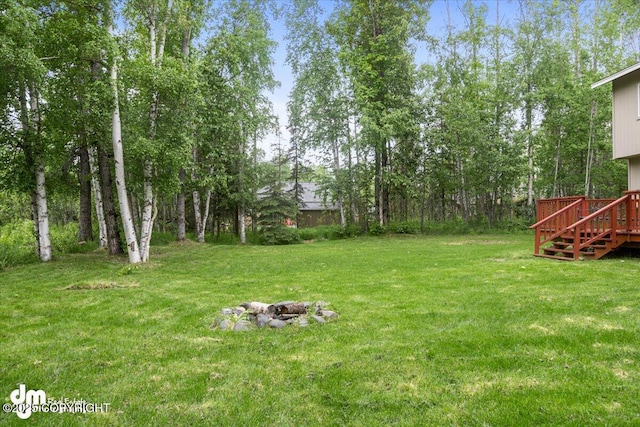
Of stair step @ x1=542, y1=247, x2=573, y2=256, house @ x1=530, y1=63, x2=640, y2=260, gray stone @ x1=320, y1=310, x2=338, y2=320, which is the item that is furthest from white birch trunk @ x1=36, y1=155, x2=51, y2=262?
stair step @ x1=542, y1=247, x2=573, y2=256

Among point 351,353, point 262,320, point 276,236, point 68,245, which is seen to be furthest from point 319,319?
point 276,236

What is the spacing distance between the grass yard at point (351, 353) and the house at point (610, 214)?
7.19 ft

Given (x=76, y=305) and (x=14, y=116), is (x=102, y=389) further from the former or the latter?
(x=14, y=116)

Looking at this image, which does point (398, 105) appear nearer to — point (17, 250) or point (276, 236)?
point (276, 236)

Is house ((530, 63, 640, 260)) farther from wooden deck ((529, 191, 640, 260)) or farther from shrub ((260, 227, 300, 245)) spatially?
shrub ((260, 227, 300, 245))

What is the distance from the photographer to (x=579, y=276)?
674 cm

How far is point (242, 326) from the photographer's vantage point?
14.8 ft

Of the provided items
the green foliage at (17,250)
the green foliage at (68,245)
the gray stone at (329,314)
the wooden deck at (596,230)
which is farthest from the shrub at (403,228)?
the gray stone at (329,314)

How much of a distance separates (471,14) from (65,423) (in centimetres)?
2450

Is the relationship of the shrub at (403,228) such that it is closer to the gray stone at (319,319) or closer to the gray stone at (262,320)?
the gray stone at (319,319)

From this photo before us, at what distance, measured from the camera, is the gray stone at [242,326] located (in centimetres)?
447

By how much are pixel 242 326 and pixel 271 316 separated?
0.40m

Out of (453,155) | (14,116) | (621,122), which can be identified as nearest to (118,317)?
(14,116)

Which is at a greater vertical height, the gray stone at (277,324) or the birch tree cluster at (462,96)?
the birch tree cluster at (462,96)
